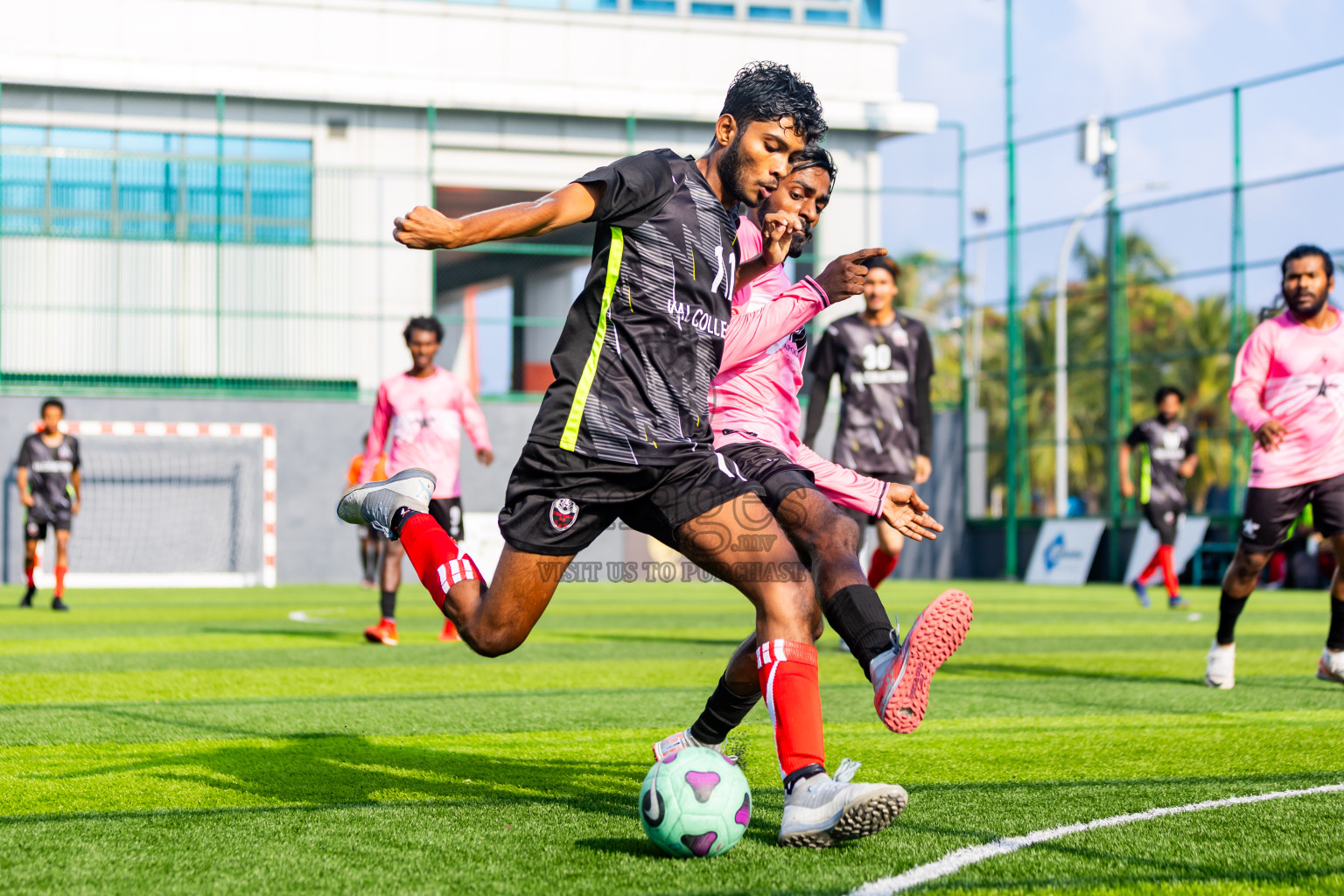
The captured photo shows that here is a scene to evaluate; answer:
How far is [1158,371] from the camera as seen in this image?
27.6 meters

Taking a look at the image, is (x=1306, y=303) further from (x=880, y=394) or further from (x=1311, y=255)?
(x=880, y=394)

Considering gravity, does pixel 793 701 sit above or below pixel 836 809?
above

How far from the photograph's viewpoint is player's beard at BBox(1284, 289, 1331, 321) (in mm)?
7016

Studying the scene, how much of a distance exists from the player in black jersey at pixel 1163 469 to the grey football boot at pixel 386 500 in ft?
42.2

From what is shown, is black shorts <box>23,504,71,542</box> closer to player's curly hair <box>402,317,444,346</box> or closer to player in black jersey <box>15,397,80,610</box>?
player in black jersey <box>15,397,80,610</box>

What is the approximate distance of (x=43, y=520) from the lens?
15.1 m

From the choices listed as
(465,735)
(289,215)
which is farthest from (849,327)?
(289,215)

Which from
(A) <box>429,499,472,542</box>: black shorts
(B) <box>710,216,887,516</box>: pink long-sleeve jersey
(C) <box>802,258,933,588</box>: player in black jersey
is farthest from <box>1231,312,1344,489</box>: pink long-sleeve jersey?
(A) <box>429,499,472,542</box>: black shorts

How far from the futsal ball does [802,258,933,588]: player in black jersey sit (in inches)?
234

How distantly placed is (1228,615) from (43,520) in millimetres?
12328

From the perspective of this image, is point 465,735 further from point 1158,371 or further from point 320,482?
point 1158,371

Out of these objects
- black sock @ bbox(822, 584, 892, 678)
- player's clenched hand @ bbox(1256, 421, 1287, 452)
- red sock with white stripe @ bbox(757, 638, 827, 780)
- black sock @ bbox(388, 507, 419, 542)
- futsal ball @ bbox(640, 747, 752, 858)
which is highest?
player's clenched hand @ bbox(1256, 421, 1287, 452)

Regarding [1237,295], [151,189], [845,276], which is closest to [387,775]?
[845,276]

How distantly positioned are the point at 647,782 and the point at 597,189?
61.6 inches
